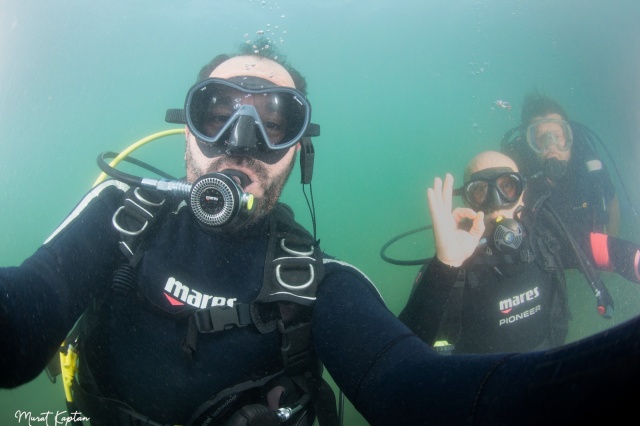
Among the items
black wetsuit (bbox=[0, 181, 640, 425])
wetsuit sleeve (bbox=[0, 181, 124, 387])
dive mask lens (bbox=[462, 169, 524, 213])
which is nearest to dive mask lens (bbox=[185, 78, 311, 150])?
black wetsuit (bbox=[0, 181, 640, 425])

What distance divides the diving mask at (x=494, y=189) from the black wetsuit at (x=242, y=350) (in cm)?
325

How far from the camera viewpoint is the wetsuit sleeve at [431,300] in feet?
11.7

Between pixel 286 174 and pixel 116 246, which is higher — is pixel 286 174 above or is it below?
above

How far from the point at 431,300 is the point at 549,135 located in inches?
232

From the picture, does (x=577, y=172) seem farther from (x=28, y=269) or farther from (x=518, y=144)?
(x=28, y=269)

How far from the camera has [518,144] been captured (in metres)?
7.85

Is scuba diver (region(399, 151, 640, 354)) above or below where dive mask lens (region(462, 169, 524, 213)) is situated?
below

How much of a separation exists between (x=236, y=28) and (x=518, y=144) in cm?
3129

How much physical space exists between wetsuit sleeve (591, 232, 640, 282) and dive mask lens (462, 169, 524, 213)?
191 centimetres

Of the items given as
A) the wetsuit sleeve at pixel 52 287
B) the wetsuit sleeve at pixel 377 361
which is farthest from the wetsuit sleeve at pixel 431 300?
the wetsuit sleeve at pixel 52 287

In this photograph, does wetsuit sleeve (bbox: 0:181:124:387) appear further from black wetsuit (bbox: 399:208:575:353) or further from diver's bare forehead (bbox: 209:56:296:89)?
black wetsuit (bbox: 399:208:575:353)

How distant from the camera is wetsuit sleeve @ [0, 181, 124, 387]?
1.55 meters

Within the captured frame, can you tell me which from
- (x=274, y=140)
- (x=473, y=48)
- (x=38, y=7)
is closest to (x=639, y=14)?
(x=473, y=48)

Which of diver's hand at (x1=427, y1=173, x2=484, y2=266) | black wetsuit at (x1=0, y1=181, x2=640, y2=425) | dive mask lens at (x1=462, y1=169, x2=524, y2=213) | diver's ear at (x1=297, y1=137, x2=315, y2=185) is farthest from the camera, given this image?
dive mask lens at (x1=462, y1=169, x2=524, y2=213)
